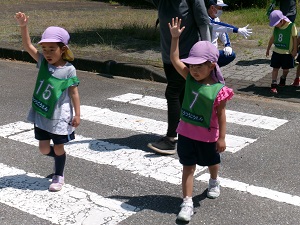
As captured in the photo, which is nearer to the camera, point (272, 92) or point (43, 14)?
point (272, 92)

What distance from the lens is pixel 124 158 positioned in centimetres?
550

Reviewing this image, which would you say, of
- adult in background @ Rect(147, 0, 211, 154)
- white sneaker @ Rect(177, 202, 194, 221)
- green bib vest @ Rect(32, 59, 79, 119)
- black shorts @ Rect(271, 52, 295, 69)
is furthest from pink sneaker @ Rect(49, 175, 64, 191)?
black shorts @ Rect(271, 52, 295, 69)

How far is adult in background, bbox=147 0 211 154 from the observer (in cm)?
544

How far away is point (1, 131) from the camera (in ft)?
20.9

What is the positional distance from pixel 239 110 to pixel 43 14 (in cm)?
1253

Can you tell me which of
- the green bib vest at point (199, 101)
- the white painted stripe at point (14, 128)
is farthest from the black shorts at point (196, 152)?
the white painted stripe at point (14, 128)

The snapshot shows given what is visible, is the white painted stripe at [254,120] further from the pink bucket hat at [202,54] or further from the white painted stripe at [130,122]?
the pink bucket hat at [202,54]

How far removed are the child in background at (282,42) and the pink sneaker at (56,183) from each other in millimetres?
4608

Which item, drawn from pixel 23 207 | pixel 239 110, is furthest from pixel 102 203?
pixel 239 110

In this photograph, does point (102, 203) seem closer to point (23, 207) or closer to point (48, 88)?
point (23, 207)

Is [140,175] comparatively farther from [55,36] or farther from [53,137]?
[55,36]

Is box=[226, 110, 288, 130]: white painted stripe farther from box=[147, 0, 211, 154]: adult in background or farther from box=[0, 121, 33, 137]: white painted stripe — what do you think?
box=[0, 121, 33, 137]: white painted stripe

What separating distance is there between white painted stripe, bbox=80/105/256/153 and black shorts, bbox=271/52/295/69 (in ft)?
8.35

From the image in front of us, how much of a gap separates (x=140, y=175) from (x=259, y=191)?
1112 mm
